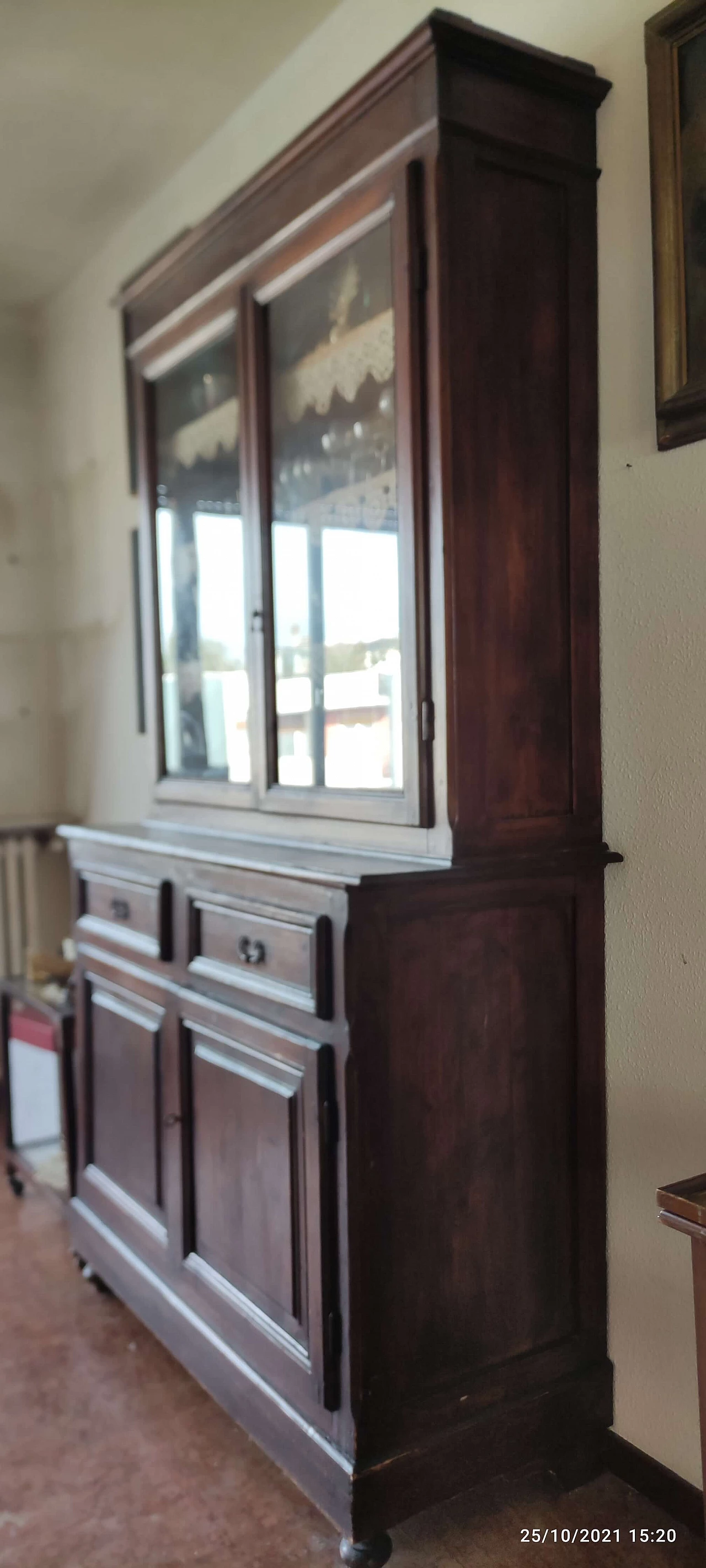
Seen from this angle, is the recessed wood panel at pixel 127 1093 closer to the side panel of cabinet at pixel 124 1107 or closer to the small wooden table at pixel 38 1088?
the side panel of cabinet at pixel 124 1107

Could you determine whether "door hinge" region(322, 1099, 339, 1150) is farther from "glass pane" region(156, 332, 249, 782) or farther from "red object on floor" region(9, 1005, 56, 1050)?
"red object on floor" region(9, 1005, 56, 1050)

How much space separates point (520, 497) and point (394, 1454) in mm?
1206

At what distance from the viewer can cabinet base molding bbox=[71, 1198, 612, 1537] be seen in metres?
1.31

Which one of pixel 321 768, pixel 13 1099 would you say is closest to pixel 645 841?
pixel 321 768

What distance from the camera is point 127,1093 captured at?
6.28 feet

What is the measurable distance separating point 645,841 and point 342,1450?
0.85 m

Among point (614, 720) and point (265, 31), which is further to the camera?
point (265, 31)

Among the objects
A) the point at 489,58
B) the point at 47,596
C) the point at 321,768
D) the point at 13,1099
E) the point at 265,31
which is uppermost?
the point at 265,31

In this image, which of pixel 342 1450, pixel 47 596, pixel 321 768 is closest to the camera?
pixel 342 1450

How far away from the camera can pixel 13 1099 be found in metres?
2.67

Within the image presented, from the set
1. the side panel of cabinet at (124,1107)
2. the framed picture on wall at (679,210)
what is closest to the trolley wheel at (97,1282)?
the side panel of cabinet at (124,1107)

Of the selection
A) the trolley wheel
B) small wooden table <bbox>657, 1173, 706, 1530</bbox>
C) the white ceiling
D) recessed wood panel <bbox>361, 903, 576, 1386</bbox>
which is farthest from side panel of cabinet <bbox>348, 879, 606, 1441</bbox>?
the white ceiling

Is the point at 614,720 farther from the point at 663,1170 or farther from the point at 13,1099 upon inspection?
the point at 13,1099

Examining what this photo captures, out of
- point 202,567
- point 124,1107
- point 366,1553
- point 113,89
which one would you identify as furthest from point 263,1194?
point 113,89
